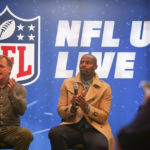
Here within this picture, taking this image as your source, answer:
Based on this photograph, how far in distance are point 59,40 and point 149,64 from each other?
1.54 m

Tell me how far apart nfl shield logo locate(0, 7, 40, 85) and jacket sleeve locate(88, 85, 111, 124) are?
148 cm

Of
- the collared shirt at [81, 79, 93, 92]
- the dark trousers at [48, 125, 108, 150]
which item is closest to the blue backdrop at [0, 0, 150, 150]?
the collared shirt at [81, 79, 93, 92]

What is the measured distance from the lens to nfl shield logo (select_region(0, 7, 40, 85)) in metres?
4.83

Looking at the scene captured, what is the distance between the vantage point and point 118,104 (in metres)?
4.83

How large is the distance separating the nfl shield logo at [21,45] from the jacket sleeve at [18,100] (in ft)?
3.86

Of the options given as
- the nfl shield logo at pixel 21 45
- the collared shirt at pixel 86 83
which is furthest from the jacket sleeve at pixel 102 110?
Result: the nfl shield logo at pixel 21 45

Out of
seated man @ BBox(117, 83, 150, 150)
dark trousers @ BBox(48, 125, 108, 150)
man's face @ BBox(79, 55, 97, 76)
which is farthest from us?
man's face @ BBox(79, 55, 97, 76)

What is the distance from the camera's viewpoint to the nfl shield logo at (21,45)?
483 cm

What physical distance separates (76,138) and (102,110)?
1.65 feet

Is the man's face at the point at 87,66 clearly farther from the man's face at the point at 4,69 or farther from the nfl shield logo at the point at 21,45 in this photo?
the nfl shield logo at the point at 21,45

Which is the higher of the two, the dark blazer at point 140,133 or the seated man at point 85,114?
the dark blazer at point 140,133

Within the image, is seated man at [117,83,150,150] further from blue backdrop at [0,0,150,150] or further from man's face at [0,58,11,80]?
blue backdrop at [0,0,150,150]

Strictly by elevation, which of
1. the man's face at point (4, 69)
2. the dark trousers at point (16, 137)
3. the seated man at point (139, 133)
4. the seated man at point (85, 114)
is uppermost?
the man's face at point (4, 69)

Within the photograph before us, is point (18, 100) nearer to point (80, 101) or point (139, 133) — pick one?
point (80, 101)
